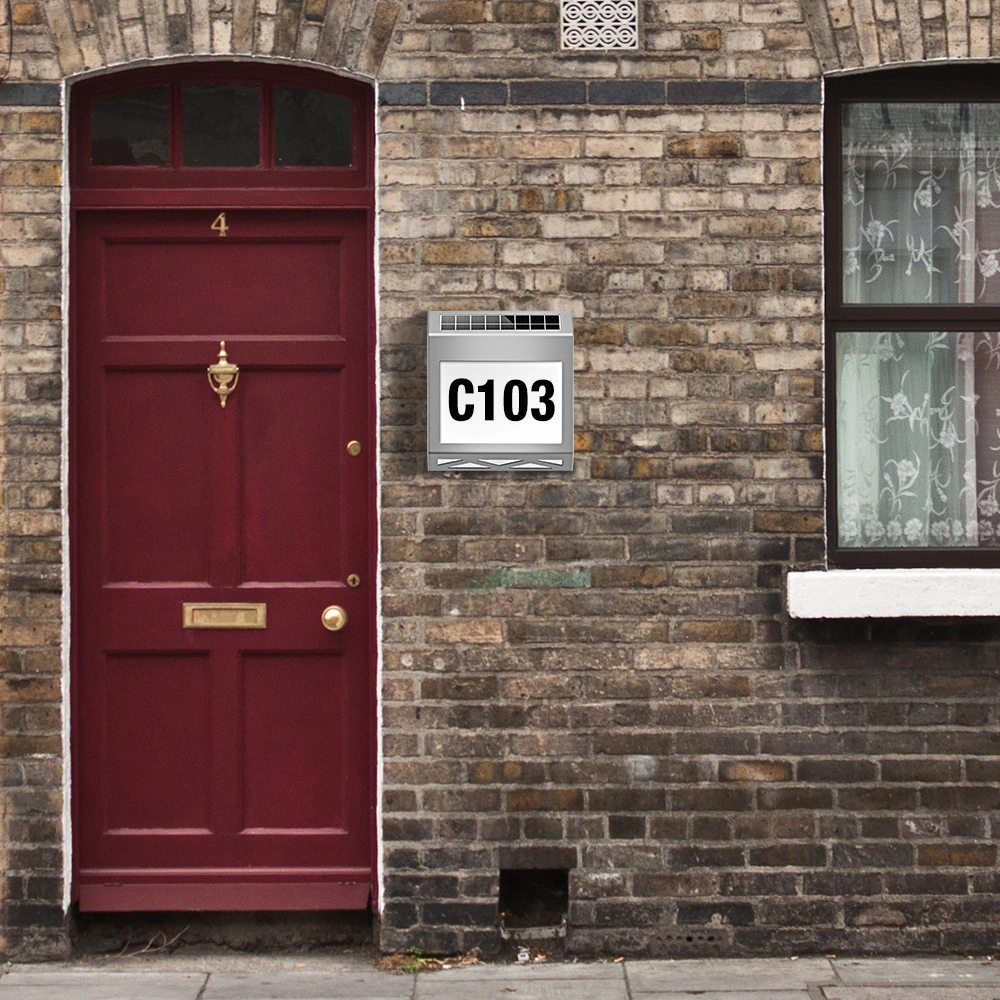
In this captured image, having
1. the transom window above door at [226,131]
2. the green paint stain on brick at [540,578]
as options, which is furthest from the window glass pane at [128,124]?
the green paint stain on brick at [540,578]

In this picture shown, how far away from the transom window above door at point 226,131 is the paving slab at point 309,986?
109 inches

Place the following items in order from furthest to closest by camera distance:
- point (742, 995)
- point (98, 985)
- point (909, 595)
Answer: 1. point (909, 595)
2. point (98, 985)
3. point (742, 995)

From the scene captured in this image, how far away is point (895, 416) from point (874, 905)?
1746 millimetres

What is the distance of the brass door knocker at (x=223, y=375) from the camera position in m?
4.75

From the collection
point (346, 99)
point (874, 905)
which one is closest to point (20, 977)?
point (874, 905)

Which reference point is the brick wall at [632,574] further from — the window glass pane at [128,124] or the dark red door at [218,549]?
the window glass pane at [128,124]

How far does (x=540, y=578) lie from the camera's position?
4633 mm

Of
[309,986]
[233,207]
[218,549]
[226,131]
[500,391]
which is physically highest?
[226,131]

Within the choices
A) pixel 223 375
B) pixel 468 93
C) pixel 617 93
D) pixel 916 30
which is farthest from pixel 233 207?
pixel 916 30

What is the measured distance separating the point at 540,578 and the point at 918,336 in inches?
64.8

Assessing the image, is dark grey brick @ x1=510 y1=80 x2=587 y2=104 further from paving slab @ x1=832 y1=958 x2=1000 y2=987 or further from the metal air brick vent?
paving slab @ x1=832 y1=958 x2=1000 y2=987

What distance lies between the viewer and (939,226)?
15.9 feet

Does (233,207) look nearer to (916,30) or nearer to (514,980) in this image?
(916,30)

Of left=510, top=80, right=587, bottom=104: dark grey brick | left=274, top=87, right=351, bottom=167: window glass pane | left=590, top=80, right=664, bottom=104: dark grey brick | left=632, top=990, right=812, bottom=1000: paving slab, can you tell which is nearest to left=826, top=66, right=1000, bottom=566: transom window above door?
left=590, top=80, right=664, bottom=104: dark grey brick
